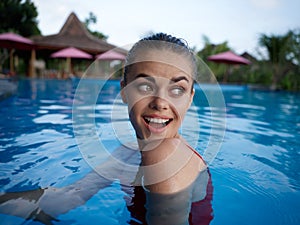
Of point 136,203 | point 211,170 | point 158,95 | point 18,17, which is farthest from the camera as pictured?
point 18,17

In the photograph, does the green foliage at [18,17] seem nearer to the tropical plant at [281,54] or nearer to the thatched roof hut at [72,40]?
the thatched roof hut at [72,40]

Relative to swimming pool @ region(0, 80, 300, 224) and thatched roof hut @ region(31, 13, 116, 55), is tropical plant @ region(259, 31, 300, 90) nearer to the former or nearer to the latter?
thatched roof hut @ region(31, 13, 116, 55)

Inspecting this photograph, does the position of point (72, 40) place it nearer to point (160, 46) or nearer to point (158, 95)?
point (160, 46)

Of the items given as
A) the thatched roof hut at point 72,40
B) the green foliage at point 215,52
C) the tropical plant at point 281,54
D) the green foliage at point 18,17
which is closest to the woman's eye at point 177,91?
the tropical plant at point 281,54

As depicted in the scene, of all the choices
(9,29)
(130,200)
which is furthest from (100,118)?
(9,29)

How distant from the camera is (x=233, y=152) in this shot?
3.46 m

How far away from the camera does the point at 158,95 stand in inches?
43.9

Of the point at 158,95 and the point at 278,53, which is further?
the point at 278,53

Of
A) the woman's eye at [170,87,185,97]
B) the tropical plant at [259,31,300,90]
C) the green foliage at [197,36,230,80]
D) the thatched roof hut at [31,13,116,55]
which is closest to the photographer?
the woman's eye at [170,87,185,97]

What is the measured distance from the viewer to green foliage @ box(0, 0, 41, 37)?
2405 cm

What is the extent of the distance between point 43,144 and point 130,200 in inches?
75.6

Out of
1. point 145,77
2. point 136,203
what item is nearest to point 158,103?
point 145,77

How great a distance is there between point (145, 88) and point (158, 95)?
70 millimetres

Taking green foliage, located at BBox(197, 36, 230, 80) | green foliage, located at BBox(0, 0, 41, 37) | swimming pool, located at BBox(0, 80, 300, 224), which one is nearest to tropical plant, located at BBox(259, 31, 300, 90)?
green foliage, located at BBox(197, 36, 230, 80)
